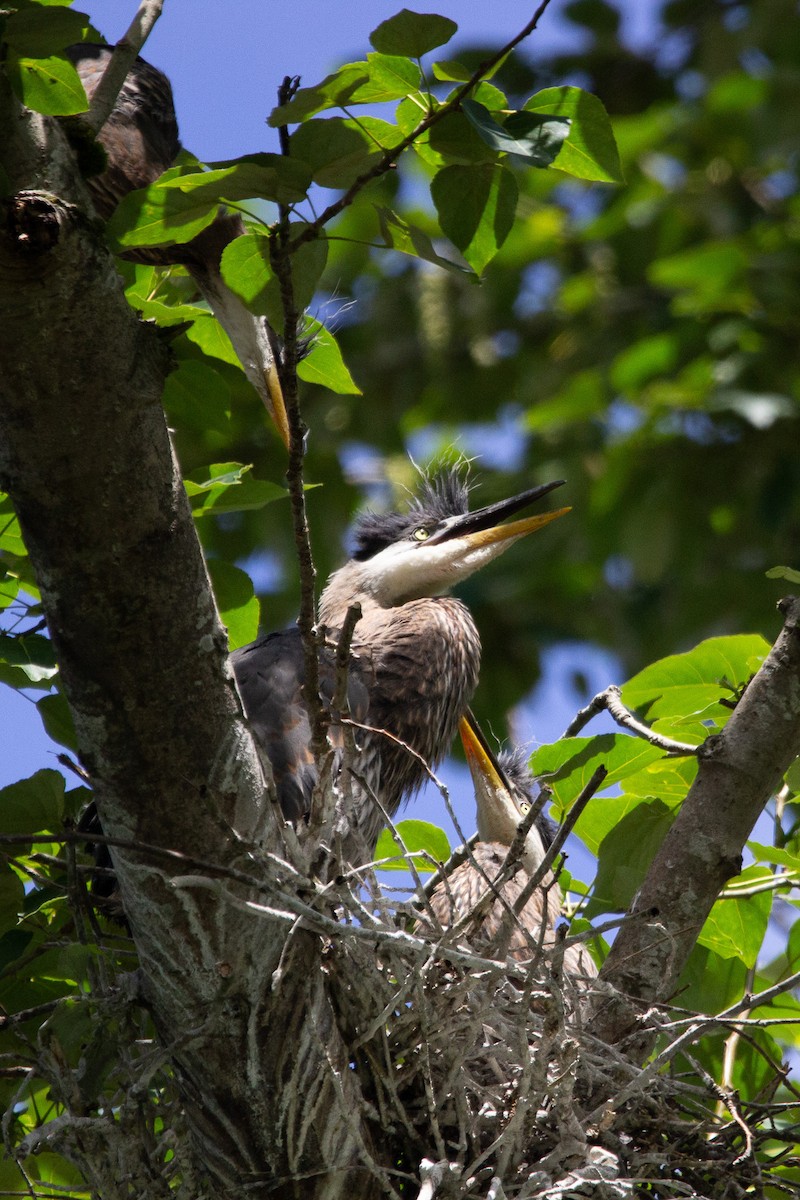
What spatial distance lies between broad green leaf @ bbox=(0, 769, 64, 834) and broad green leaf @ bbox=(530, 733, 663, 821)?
2.21 feet

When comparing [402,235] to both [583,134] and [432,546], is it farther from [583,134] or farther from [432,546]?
[432,546]

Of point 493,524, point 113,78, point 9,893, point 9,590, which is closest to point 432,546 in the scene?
point 493,524

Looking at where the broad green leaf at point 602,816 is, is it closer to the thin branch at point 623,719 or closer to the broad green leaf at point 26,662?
the thin branch at point 623,719

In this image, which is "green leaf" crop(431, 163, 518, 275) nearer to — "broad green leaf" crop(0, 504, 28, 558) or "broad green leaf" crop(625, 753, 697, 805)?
"broad green leaf" crop(0, 504, 28, 558)

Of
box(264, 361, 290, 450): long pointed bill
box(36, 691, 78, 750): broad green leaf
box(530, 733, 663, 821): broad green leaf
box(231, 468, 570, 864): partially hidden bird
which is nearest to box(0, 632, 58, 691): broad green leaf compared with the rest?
box(36, 691, 78, 750): broad green leaf

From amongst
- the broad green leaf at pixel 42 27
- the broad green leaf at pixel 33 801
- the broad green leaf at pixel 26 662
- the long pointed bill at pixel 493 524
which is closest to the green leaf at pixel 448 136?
the broad green leaf at pixel 42 27

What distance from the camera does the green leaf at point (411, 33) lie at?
1.08 metres

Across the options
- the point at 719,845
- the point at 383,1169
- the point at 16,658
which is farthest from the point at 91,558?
the point at 719,845

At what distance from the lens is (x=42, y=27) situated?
1.12m

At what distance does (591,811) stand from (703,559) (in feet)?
9.18

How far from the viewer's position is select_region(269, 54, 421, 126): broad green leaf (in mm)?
1094

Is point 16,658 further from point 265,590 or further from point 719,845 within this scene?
point 265,590

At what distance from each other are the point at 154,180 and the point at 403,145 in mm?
1330

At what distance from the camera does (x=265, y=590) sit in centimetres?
461
